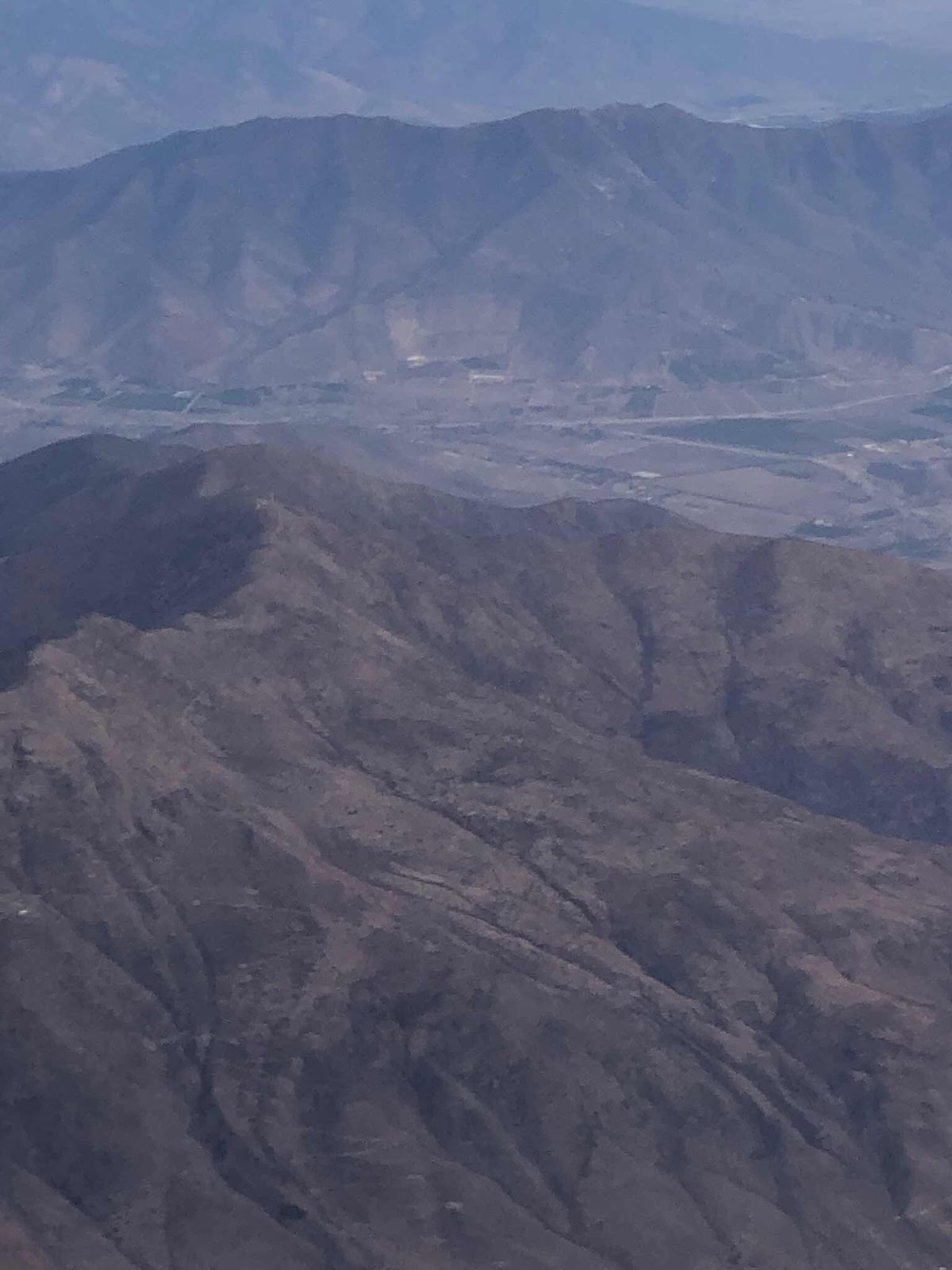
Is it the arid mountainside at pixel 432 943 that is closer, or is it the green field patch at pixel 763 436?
the arid mountainside at pixel 432 943

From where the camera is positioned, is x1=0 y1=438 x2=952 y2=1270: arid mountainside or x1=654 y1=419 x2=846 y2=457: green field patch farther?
x1=654 y1=419 x2=846 y2=457: green field patch

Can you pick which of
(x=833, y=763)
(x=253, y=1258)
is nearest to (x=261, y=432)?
(x=833, y=763)

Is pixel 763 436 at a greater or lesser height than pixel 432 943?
lesser

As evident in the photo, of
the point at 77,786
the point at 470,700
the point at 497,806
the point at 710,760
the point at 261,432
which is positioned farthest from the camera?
the point at 261,432

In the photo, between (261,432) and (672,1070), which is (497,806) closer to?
(672,1070)

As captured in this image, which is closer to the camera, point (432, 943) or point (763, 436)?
point (432, 943)

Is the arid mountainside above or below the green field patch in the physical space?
above

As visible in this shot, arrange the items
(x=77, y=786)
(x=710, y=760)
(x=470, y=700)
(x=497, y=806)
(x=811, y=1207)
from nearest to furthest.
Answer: (x=811, y=1207) < (x=77, y=786) < (x=497, y=806) < (x=470, y=700) < (x=710, y=760)

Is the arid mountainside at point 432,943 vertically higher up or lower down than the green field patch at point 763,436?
higher up
